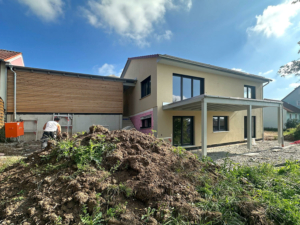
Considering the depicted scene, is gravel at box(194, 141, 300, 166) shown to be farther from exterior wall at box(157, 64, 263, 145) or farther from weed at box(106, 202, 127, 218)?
weed at box(106, 202, 127, 218)

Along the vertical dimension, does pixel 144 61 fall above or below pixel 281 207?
above

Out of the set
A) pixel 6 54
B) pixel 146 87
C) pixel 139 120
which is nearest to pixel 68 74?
pixel 6 54

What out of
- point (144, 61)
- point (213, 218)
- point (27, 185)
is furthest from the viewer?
point (144, 61)

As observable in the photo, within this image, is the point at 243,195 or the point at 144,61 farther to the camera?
the point at 144,61

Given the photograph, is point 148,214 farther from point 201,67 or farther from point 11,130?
point 11,130

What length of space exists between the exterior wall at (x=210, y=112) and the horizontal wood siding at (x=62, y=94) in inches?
158

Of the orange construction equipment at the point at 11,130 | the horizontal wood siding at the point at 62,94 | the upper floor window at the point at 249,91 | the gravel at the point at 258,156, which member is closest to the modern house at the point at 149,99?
the horizontal wood siding at the point at 62,94

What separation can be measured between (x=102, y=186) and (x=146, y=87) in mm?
8041

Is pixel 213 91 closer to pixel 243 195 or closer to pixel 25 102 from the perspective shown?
pixel 243 195

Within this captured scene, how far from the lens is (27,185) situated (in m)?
2.04

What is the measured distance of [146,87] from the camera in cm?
950

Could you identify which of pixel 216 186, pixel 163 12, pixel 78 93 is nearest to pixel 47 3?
pixel 78 93

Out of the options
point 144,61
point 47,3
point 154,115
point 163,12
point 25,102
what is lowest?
point 154,115

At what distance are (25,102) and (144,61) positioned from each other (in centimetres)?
810
